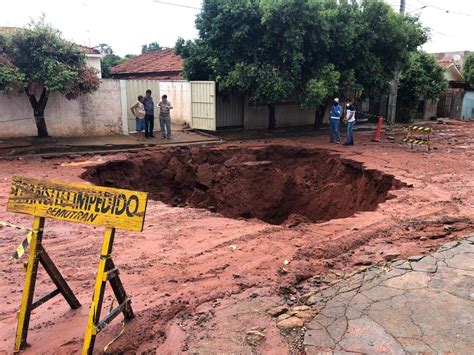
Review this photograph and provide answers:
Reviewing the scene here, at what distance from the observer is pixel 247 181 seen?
12.6 metres

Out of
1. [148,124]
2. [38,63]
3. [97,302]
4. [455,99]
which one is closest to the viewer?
[97,302]

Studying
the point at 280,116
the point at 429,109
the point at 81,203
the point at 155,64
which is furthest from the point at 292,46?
the point at 429,109

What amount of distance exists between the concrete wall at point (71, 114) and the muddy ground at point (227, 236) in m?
2.70

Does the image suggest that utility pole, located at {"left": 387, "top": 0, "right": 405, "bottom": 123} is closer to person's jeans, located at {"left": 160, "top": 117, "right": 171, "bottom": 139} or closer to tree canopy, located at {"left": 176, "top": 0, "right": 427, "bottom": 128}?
tree canopy, located at {"left": 176, "top": 0, "right": 427, "bottom": 128}

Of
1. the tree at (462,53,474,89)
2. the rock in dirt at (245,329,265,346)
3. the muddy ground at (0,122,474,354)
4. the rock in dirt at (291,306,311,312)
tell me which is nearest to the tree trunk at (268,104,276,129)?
the muddy ground at (0,122,474,354)

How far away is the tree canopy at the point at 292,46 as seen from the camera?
15078 millimetres

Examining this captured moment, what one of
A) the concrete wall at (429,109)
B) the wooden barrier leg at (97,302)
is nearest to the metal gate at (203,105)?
the wooden barrier leg at (97,302)

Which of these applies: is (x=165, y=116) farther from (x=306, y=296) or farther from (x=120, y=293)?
(x=120, y=293)

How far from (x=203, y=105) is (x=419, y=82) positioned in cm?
1476

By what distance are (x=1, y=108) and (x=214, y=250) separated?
10860 millimetres

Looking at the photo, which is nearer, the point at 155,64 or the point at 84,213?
the point at 84,213

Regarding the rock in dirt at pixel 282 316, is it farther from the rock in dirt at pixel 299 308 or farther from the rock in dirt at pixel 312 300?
the rock in dirt at pixel 312 300

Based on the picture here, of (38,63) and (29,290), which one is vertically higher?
(38,63)

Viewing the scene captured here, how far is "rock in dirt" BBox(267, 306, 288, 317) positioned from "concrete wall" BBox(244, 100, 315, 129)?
47.8ft
